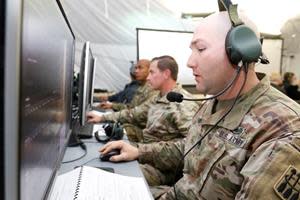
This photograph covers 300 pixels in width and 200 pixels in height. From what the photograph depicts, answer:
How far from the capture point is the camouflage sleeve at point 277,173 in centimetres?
68

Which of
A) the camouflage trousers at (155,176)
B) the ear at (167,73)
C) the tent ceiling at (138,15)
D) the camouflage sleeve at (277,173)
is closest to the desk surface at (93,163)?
the camouflage trousers at (155,176)

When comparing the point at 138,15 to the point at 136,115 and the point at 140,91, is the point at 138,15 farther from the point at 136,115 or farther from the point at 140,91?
the point at 136,115

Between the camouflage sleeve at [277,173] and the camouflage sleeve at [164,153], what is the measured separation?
550mm

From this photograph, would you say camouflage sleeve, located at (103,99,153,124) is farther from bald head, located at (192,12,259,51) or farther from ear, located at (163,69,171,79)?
bald head, located at (192,12,259,51)

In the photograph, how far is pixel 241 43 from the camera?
34.2 inches

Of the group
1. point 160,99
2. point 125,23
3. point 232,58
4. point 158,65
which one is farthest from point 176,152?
point 125,23

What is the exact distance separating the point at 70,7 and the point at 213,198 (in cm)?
347

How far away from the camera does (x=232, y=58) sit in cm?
91

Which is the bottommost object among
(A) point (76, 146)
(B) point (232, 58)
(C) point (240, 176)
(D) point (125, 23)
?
(A) point (76, 146)

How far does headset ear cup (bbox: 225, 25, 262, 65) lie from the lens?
2.86ft

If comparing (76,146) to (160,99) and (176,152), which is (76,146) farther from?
(160,99)

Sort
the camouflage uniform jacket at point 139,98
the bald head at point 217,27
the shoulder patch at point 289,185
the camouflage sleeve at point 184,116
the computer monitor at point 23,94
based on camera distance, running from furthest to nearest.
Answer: the camouflage uniform jacket at point 139,98 < the camouflage sleeve at point 184,116 < the bald head at point 217,27 < the shoulder patch at point 289,185 < the computer monitor at point 23,94

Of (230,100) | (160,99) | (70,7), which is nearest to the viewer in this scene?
(230,100)

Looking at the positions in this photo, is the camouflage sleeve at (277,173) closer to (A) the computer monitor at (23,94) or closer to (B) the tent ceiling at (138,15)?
(A) the computer monitor at (23,94)
